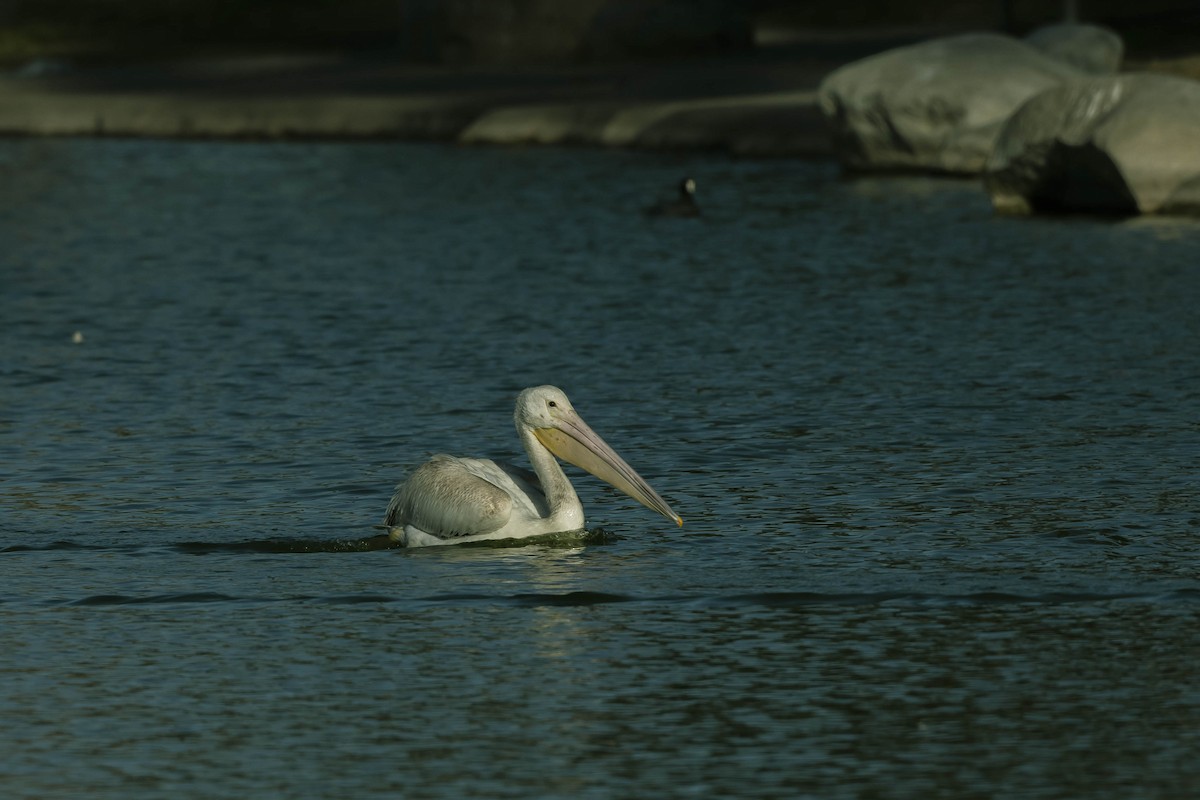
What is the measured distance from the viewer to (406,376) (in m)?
14.7

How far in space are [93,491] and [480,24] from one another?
95.0 feet

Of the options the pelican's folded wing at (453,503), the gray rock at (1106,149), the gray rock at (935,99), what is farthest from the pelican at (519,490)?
the gray rock at (935,99)

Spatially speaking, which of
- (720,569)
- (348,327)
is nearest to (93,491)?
(720,569)

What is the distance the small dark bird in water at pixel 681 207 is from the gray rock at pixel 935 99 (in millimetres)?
2994

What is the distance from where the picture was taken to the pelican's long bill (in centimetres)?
1028

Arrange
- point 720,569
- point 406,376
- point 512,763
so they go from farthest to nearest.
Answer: point 406,376
point 720,569
point 512,763

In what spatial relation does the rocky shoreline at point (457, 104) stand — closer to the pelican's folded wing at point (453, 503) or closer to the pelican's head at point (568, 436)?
the pelican's head at point (568, 436)

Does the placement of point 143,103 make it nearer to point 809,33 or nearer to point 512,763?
point 809,33

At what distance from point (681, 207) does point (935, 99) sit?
346cm

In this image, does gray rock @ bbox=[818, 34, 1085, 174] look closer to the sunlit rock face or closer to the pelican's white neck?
the sunlit rock face

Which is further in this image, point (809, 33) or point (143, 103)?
point (809, 33)

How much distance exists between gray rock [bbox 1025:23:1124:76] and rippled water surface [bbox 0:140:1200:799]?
25.2 ft

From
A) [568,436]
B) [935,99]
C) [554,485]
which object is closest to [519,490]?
[554,485]

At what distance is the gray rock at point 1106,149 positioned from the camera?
70.1ft
